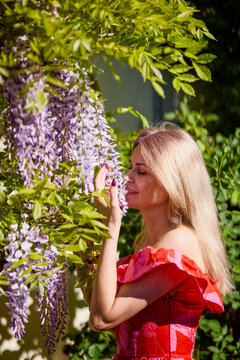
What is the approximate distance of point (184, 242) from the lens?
1573mm

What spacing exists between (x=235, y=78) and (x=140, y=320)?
2449 mm

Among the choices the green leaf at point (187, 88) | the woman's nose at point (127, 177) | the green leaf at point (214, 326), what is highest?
the green leaf at point (187, 88)

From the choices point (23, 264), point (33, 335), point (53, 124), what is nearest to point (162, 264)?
point (23, 264)

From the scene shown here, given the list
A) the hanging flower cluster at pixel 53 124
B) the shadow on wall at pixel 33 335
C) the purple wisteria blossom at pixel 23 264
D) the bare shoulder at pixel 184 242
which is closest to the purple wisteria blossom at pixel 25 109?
the hanging flower cluster at pixel 53 124

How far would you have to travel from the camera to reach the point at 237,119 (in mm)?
3490

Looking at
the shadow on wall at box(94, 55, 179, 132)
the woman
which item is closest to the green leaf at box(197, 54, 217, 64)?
the woman

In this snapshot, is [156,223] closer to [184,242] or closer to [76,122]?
[184,242]

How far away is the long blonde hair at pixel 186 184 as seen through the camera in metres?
1.62

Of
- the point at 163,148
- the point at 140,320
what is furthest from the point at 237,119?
the point at 140,320

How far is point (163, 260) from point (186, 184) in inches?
12.8

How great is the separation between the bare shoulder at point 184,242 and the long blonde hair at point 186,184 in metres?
0.03

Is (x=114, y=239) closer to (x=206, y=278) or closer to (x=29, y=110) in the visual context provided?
(x=206, y=278)

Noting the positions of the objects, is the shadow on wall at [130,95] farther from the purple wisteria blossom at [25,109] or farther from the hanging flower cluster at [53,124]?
the purple wisteria blossom at [25,109]

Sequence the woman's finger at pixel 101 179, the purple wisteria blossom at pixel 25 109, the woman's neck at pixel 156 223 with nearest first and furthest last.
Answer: the purple wisteria blossom at pixel 25 109, the woman's finger at pixel 101 179, the woman's neck at pixel 156 223
